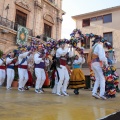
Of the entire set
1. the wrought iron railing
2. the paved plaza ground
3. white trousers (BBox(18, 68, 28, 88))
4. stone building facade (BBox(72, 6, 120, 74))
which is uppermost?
stone building facade (BBox(72, 6, 120, 74))

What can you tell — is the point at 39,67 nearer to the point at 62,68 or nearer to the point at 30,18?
the point at 62,68

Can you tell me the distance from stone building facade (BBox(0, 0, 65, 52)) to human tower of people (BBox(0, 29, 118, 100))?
6.60 m

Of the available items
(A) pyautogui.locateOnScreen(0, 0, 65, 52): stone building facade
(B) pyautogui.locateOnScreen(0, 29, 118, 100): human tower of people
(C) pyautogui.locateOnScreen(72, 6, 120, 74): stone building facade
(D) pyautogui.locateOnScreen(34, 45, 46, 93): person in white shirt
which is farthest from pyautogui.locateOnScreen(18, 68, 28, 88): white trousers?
(C) pyautogui.locateOnScreen(72, 6, 120, 74): stone building facade

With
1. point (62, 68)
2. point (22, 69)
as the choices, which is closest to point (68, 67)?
point (62, 68)

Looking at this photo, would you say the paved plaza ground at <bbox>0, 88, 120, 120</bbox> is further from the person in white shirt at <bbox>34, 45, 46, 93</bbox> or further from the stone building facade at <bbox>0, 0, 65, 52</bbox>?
the stone building facade at <bbox>0, 0, 65, 52</bbox>

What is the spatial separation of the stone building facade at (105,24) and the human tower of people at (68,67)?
52.5ft

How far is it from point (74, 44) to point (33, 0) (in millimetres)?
12629

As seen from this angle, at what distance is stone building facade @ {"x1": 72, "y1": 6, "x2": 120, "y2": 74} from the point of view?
22422 mm

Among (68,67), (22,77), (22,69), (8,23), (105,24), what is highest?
(105,24)

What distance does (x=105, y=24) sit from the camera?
23234 millimetres

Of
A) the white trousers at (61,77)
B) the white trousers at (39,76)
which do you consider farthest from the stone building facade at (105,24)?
the white trousers at (61,77)

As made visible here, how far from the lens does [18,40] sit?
50.7 feet

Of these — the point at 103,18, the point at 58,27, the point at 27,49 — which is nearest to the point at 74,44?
the point at 27,49

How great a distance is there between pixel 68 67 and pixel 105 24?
17.7m
